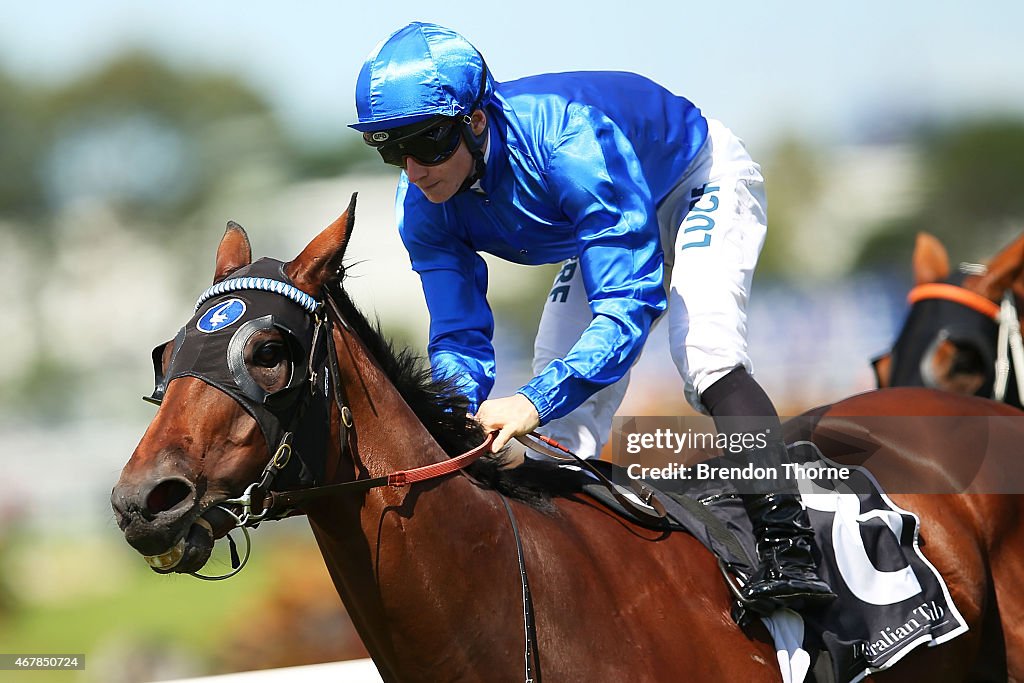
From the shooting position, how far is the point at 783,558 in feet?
7.14

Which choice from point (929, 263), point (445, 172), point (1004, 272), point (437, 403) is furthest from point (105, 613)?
point (1004, 272)

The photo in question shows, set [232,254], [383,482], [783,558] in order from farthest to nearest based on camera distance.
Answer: [783,558] < [232,254] < [383,482]

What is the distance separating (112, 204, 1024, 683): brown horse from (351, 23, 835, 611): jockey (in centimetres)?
14

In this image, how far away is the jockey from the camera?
2053 mm

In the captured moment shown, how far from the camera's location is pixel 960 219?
6988mm

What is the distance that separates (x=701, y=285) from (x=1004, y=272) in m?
2.13

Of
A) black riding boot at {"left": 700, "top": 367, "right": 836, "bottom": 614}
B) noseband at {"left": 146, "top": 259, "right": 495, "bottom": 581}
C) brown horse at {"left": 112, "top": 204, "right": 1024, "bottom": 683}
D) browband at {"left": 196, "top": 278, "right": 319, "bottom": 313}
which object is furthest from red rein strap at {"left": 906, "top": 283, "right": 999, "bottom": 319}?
browband at {"left": 196, "top": 278, "right": 319, "bottom": 313}

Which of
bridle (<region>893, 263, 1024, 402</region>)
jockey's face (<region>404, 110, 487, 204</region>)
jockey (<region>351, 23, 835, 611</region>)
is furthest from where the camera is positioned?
bridle (<region>893, 263, 1024, 402</region>)

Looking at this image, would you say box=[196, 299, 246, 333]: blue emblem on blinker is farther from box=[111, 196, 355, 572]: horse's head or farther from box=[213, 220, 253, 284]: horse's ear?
box=[213, 220, 253, 284]: horse's ear

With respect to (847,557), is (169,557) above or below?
above

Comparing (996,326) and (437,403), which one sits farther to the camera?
(996,326)

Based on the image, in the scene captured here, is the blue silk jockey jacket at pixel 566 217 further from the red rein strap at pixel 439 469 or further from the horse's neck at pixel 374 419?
the horse's neck at pixel 374 419

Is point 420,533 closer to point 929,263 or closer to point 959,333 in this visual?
point 959,333

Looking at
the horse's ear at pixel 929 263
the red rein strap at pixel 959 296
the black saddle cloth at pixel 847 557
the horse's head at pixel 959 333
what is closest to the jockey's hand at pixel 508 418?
the black saddle cloth at pixel 847 557
